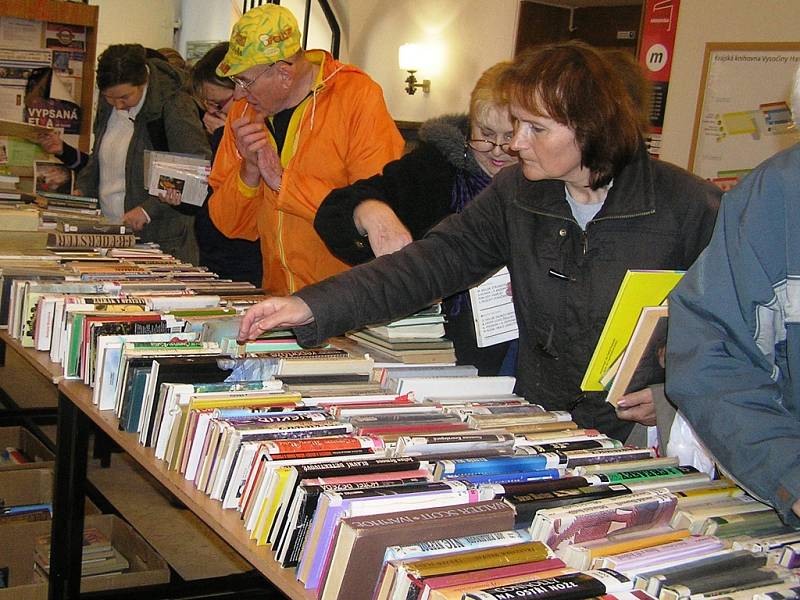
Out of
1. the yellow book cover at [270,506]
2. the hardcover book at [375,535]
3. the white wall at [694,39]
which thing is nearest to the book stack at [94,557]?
the yellow book cover at [270,506]

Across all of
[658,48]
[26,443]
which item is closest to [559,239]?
[26,443]

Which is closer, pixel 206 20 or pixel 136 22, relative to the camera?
pixel 206 20

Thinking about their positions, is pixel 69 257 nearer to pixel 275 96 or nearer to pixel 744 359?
pixel 275 96

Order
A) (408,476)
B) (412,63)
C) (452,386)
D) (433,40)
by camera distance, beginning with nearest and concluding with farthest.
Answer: (408,476) → (452,386) → (433,40) → (412,63)

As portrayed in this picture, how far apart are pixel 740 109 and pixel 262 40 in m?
3.21

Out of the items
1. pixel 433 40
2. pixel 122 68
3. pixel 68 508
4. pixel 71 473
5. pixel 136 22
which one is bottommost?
pixel 68 508

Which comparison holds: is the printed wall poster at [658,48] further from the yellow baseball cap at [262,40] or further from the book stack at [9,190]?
the book stack at [9,190]

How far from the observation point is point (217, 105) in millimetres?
3941

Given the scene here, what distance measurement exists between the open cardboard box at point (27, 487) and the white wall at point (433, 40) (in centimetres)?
474

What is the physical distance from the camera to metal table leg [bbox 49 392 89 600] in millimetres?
2631

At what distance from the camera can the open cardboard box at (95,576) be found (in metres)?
2.89

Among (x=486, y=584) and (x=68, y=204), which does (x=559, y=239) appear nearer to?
(x=486, y=584)

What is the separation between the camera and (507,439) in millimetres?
1820

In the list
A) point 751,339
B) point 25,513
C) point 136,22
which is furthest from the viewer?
point 136,22
